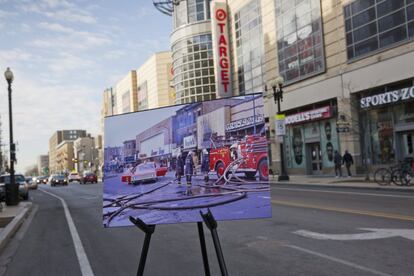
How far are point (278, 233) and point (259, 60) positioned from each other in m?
33.7

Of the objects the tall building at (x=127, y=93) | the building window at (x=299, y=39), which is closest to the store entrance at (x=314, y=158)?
the building window at (x=299, y=39)

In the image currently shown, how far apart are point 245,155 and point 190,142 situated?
1.82 ft

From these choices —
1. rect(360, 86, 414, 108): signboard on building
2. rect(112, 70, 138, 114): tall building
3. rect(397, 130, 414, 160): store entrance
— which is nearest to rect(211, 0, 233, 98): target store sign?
rect(360, 86, 414, 108): signboard on building

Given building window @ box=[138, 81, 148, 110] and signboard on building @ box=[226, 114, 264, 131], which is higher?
building window @ box=[138, 81, 148, 110]

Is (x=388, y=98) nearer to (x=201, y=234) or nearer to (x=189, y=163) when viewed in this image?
(x=189, y=163)

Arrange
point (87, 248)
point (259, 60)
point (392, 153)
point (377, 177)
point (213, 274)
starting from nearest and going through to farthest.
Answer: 1. point (213, 274)
2. point (87, 248)
3. point (377, 177)
4. point (392, 153)
5. point (259, 60)

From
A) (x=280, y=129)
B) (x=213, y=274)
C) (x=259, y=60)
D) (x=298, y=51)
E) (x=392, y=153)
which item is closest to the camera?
(x=213, y=274)

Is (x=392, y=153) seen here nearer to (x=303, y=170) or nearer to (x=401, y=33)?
(x=401, y=33)

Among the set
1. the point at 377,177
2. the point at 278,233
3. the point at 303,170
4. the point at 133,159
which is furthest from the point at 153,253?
the point at 303,170

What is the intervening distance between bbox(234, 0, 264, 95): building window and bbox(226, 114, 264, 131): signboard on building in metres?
37.4

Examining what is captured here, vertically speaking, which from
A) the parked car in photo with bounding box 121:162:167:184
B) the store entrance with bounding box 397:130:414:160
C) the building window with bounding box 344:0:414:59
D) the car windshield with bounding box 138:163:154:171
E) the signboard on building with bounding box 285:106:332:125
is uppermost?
the building window with bounding box 344:0:414:59

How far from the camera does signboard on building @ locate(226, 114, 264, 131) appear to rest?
4.66 m

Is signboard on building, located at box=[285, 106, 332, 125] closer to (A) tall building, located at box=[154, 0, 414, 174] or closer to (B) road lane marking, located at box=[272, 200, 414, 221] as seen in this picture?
(A) tall building, located at box=[154, 0, 414, 174]

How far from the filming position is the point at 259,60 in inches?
1676
